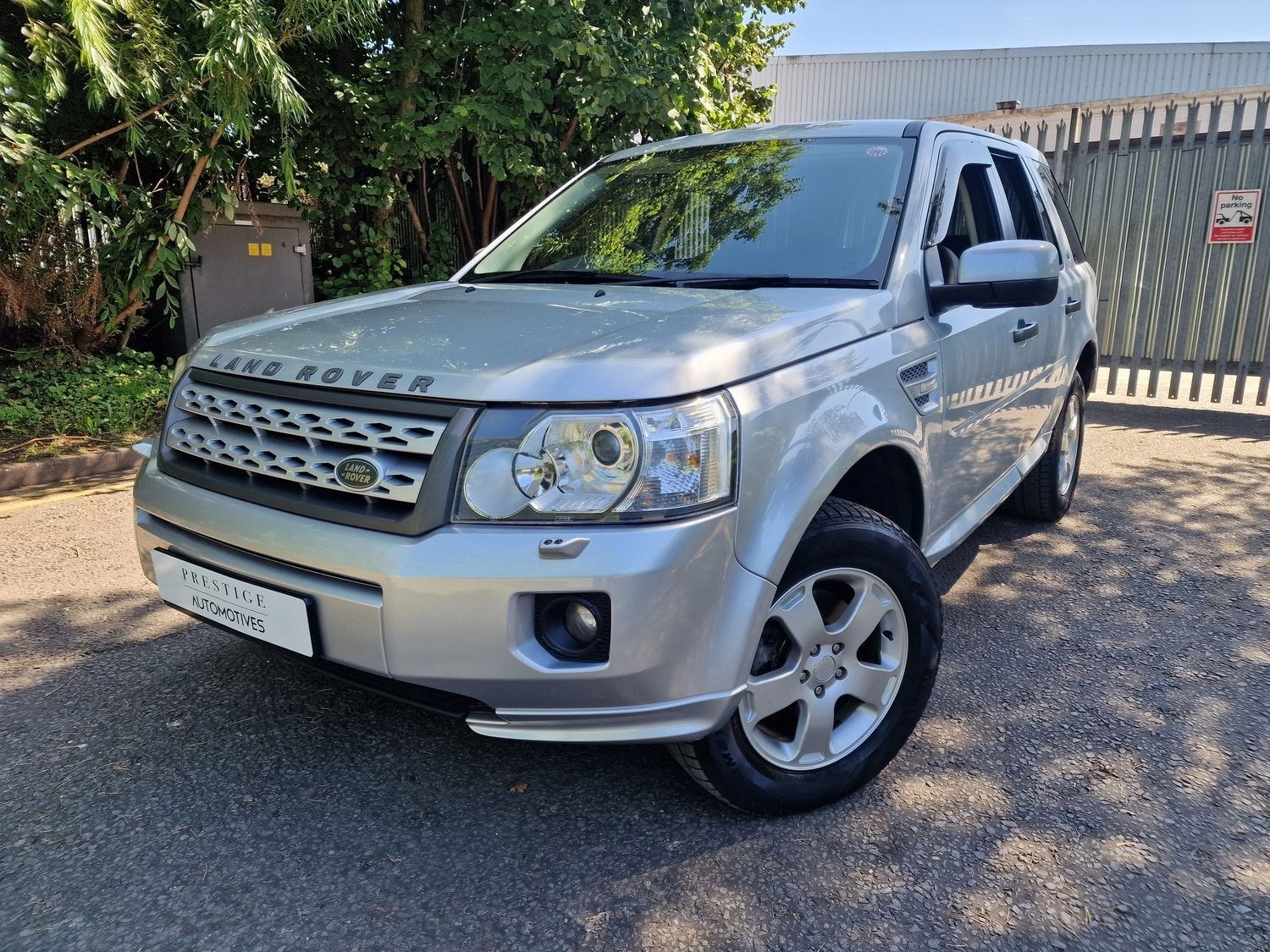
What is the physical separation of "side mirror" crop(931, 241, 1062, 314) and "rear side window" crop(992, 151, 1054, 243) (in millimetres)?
1185

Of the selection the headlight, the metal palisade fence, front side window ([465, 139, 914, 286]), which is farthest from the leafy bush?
the metal palisade fence

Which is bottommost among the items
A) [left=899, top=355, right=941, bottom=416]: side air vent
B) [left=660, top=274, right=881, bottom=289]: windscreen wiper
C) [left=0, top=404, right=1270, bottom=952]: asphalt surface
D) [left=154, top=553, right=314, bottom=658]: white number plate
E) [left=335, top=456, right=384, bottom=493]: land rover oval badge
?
[left=0, top=404, right=1270, bottom=952]: asphalt surface

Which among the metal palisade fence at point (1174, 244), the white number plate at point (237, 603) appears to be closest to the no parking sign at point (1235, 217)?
the metal palisade fence at point (1174, 244)

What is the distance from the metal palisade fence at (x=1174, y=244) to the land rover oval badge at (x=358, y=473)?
26.6ft

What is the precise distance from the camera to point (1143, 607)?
12.2 ft

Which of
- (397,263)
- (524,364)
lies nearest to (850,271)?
(524,364)

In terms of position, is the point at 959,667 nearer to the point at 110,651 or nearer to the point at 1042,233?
the point at 1042,233

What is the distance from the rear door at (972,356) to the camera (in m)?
2.83

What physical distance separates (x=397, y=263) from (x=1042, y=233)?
640 cm

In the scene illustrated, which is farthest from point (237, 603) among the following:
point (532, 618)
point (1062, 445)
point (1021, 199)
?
point (1062, 445)

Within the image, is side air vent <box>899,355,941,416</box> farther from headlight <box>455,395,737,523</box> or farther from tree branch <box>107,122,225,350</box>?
tree branch <box>107,122,225,350</box>

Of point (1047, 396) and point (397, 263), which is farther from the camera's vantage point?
point (397, 263)

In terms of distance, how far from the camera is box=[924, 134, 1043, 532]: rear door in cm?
283

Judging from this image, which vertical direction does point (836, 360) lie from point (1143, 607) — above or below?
above
